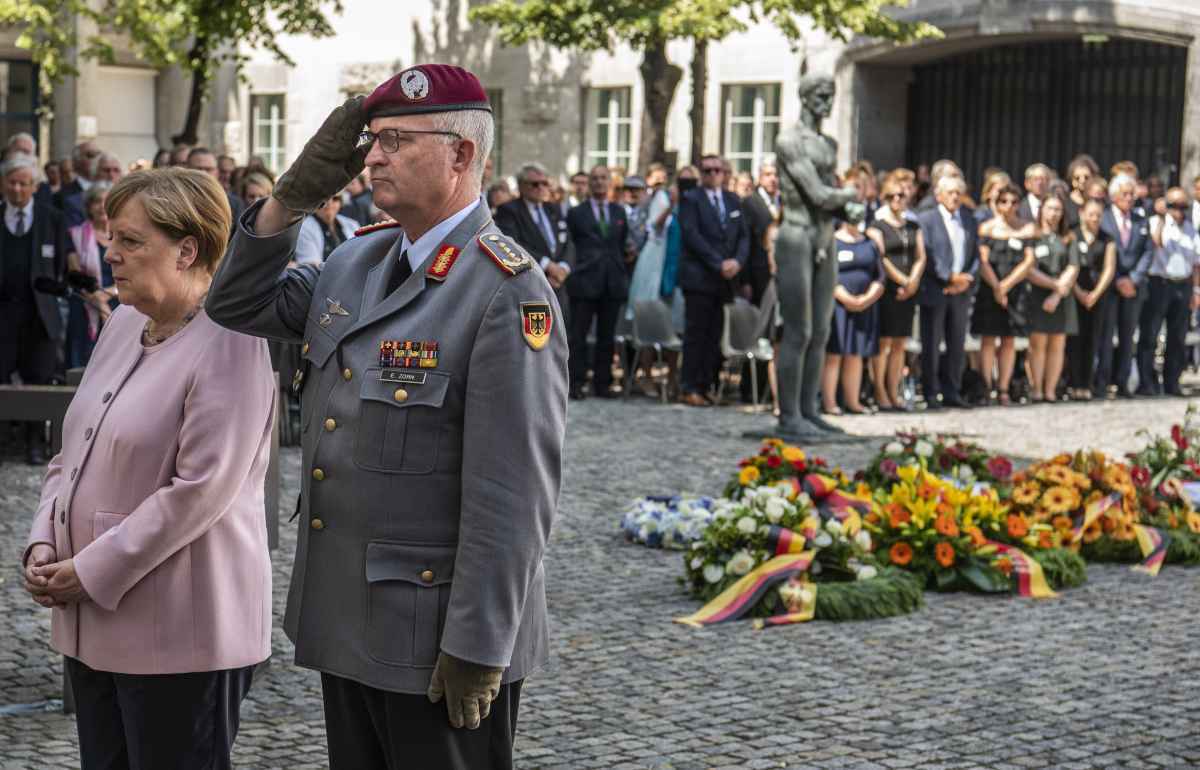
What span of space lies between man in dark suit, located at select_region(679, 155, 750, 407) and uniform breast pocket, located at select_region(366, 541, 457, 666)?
13419mm

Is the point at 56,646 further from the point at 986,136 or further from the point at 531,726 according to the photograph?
the point at 986,136

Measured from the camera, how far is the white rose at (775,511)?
8430 mm

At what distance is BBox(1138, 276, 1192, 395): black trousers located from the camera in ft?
62.3

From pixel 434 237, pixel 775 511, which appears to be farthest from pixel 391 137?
pixel 775 511

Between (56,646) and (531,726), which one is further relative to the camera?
(531,726)

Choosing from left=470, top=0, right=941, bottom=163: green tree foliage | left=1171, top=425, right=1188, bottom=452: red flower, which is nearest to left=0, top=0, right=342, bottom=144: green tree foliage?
left=470, top=0, right=941, bottom=163: green tree foliage

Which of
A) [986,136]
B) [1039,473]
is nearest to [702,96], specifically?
[986,136]

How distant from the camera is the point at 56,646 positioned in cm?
412

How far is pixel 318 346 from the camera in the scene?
3.71 m

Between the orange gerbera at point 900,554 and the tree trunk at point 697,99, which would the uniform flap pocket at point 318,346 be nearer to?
the orange gerbera at point 900,554

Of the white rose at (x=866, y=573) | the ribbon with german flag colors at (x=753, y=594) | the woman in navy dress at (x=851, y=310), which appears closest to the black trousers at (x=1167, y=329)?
the woman in navy dress at (x=851, y=310)

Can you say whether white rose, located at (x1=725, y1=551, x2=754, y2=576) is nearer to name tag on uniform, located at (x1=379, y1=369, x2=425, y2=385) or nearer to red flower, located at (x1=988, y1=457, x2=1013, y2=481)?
red flower, located at (x1=988, y1=457, x2=1013, y2=481)

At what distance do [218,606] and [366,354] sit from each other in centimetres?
74

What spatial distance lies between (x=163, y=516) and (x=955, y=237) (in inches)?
545
